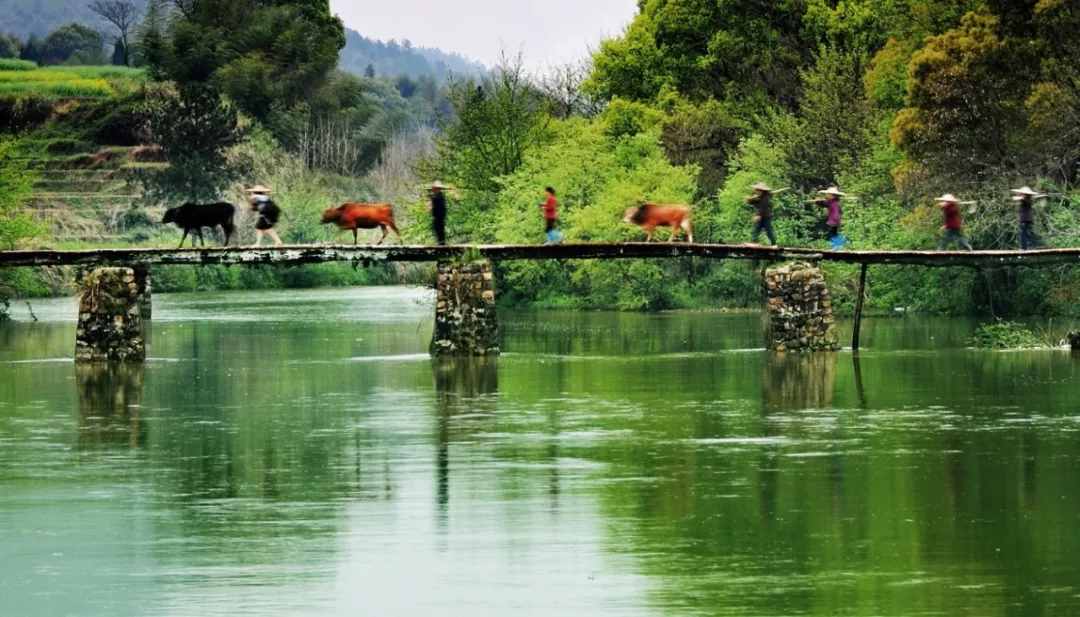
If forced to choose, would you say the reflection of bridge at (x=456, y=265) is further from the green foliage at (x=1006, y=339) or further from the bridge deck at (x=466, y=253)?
the green foliage at (x=1006, y=339)

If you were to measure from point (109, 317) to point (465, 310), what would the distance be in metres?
7.47

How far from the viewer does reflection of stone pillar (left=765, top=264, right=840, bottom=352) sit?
2035 inches

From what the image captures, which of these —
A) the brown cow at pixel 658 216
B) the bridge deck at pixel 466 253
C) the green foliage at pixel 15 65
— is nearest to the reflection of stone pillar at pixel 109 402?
the bridge deck at pixel 466 253

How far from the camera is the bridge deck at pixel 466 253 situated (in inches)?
1970

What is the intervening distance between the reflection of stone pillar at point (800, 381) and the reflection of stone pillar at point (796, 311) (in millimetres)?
551

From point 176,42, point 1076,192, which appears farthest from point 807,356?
point 176,42

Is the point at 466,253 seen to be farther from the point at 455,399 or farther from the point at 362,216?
the point at 455,399

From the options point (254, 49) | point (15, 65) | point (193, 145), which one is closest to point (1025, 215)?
point (193, 145)

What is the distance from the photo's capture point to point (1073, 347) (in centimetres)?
5275

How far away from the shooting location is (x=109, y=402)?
140 ft

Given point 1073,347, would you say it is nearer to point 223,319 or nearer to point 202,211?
point 202,211

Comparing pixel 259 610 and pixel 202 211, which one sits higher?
pixel 202 211

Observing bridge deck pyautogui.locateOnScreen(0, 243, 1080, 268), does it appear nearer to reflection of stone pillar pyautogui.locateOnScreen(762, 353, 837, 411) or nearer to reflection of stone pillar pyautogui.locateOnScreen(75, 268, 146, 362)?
reflection of stone pillar pyautogui.locateOnScreen(75, 268, 146, 362)

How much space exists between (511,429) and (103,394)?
32.5ft
